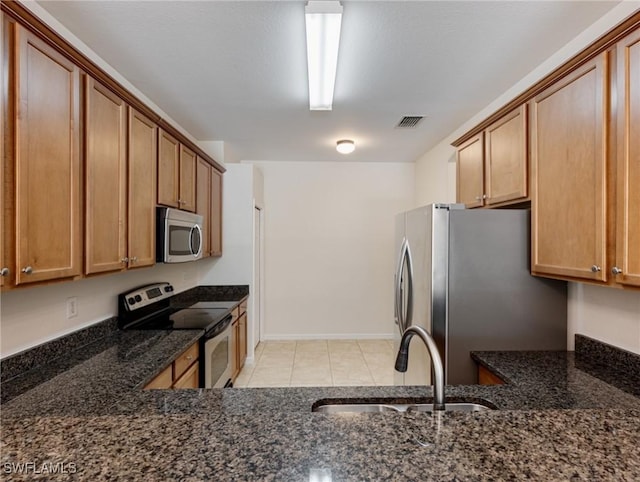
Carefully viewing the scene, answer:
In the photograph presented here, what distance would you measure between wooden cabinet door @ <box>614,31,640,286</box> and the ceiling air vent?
1.89 m

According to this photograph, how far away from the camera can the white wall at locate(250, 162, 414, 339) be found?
491cm

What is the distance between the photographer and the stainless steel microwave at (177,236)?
2.37m

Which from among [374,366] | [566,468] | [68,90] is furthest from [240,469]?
[374,366]

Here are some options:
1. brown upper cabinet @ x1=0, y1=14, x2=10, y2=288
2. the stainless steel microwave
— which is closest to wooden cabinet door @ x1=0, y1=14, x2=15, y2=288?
brown upper cabinet @ x1=0, y1=14, x2=10, y2=288

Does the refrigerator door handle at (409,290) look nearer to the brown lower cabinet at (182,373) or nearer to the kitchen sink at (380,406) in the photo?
A: the kitchen sink at (380,406)

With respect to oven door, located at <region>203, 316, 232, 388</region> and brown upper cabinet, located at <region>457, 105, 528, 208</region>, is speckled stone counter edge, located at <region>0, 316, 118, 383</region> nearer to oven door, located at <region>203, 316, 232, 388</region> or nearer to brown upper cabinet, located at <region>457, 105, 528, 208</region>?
oven door, located at <region>203, 316, 232, 388</region>

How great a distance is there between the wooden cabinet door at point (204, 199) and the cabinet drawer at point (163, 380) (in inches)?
61.0

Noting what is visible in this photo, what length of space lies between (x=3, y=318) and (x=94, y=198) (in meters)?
0.66

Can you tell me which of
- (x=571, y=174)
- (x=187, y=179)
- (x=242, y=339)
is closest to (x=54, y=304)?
(x=187, y=179)

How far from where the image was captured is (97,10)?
5.51 ft

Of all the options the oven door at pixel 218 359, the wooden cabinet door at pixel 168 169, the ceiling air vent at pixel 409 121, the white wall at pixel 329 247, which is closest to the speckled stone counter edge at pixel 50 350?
the oven door at pixel 218 359

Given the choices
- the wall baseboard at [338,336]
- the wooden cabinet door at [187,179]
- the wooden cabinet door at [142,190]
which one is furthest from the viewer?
the wall baseboard at [338,336]

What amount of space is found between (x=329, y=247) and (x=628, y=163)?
12.6 ft

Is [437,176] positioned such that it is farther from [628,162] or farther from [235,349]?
[235,349]
